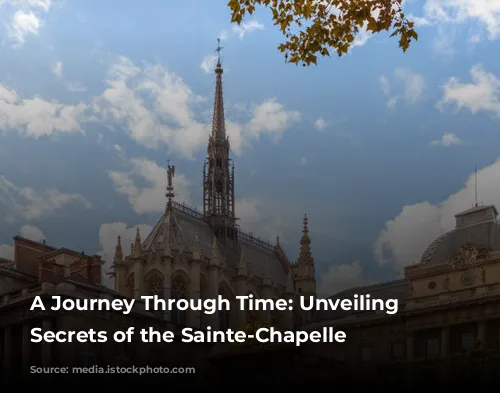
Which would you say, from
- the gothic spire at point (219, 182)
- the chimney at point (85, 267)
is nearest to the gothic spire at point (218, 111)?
the gothic spire at point (219, 182)

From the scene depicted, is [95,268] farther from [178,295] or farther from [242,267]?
[242,267]

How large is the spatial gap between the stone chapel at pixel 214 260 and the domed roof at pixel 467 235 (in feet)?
42.2

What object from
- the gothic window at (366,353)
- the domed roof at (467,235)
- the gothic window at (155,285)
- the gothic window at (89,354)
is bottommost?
the gothic window at (89,354)

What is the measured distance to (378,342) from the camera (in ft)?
204

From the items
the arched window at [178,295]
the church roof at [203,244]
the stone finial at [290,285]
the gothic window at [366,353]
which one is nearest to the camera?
the gothic window at [366,353]

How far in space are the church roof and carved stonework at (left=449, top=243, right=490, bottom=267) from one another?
21.9 metres

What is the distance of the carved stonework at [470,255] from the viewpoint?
58.9 m

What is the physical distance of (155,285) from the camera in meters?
71.4

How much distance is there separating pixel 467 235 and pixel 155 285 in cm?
2389

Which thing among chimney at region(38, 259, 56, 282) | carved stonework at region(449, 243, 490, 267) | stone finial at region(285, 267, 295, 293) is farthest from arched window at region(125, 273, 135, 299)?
carved stonework at region(449, 243, 490, 267)

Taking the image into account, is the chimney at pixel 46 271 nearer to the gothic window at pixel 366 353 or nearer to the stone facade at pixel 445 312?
the stone facade at pixel 445 312

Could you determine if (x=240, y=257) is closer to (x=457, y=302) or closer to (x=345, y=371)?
(x=457, y=302)

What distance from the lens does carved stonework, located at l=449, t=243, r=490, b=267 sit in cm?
5891

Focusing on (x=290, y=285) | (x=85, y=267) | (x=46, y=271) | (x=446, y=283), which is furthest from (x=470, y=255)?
(x=46, y=271)
